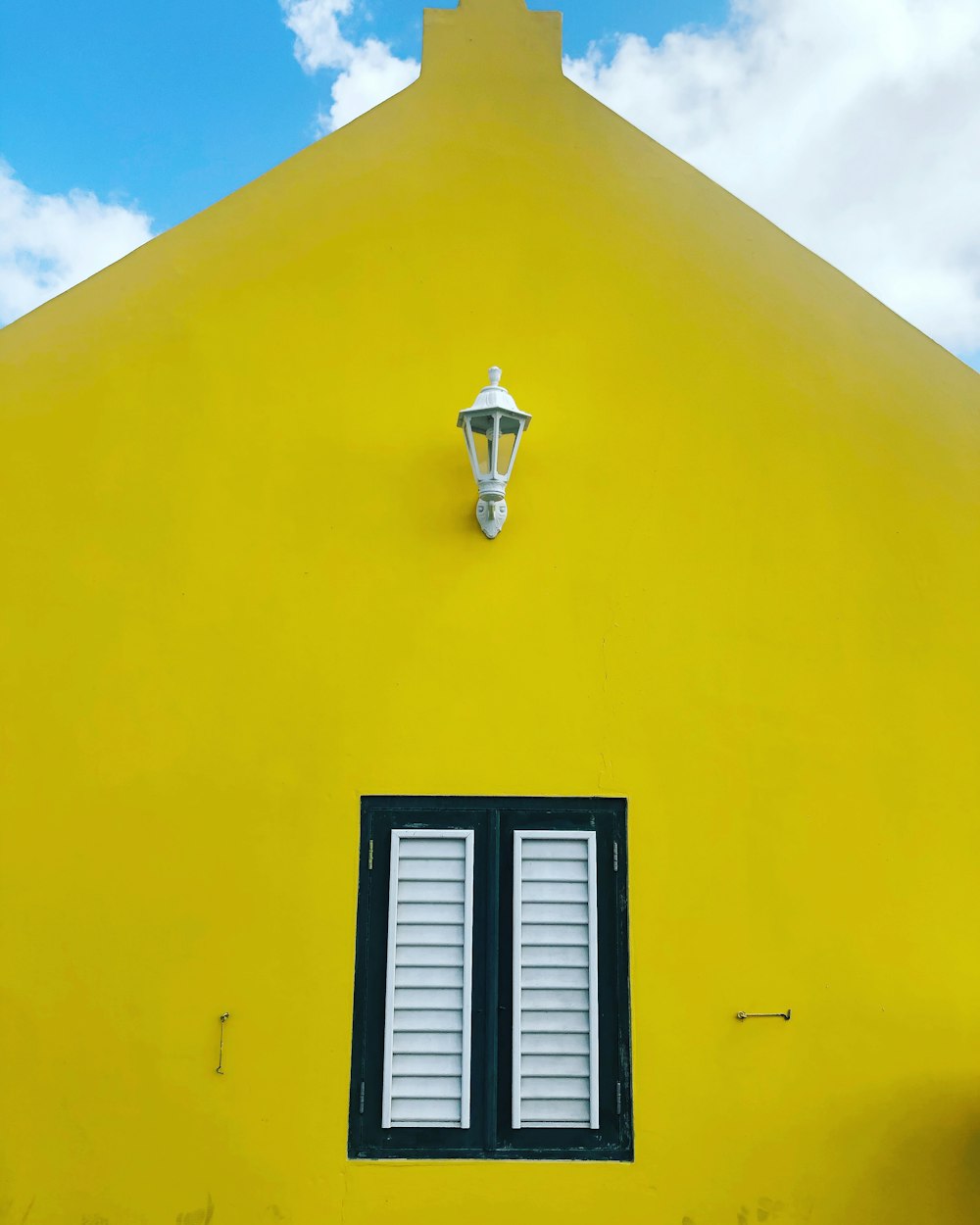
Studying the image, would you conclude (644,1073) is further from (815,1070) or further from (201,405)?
(201,405)

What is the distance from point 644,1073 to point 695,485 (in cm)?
245

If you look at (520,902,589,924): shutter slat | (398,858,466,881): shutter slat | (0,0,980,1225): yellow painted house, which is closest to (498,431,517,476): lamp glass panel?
(0,0,980,1225): yellow painted house

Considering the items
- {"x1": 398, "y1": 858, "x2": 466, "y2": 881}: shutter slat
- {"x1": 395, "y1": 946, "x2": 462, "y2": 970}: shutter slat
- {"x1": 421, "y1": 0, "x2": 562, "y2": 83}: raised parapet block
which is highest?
{"x1": 421, "y1": 0, "x2": 562, "y2": 83}: raised parapet block

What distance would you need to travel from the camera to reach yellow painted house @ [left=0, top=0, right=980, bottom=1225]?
12.2ft

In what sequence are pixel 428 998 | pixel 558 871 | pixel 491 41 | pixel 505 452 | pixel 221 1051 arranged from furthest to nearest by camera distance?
pixel 491 41 → pixel 505 452 → pixel 558 871 → pixel 428 998 → pixel 221 1051

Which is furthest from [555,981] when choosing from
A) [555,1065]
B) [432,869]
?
[432,869]

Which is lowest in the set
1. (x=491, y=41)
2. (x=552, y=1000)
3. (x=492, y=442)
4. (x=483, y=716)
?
(x=552, y=1000)

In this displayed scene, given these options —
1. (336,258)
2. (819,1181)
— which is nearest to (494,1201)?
(819,1181)

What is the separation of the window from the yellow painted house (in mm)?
16

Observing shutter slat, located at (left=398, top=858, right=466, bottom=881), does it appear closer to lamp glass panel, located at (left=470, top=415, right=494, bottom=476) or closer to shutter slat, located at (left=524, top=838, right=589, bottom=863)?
shutter slat, located at (left=524, top=838, right=589, bottom=863)

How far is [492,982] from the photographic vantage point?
12.6ft

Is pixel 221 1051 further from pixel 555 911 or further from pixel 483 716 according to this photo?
pixel 483 716

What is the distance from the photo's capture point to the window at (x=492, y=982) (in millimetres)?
3721

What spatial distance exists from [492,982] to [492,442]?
7.24 ft
